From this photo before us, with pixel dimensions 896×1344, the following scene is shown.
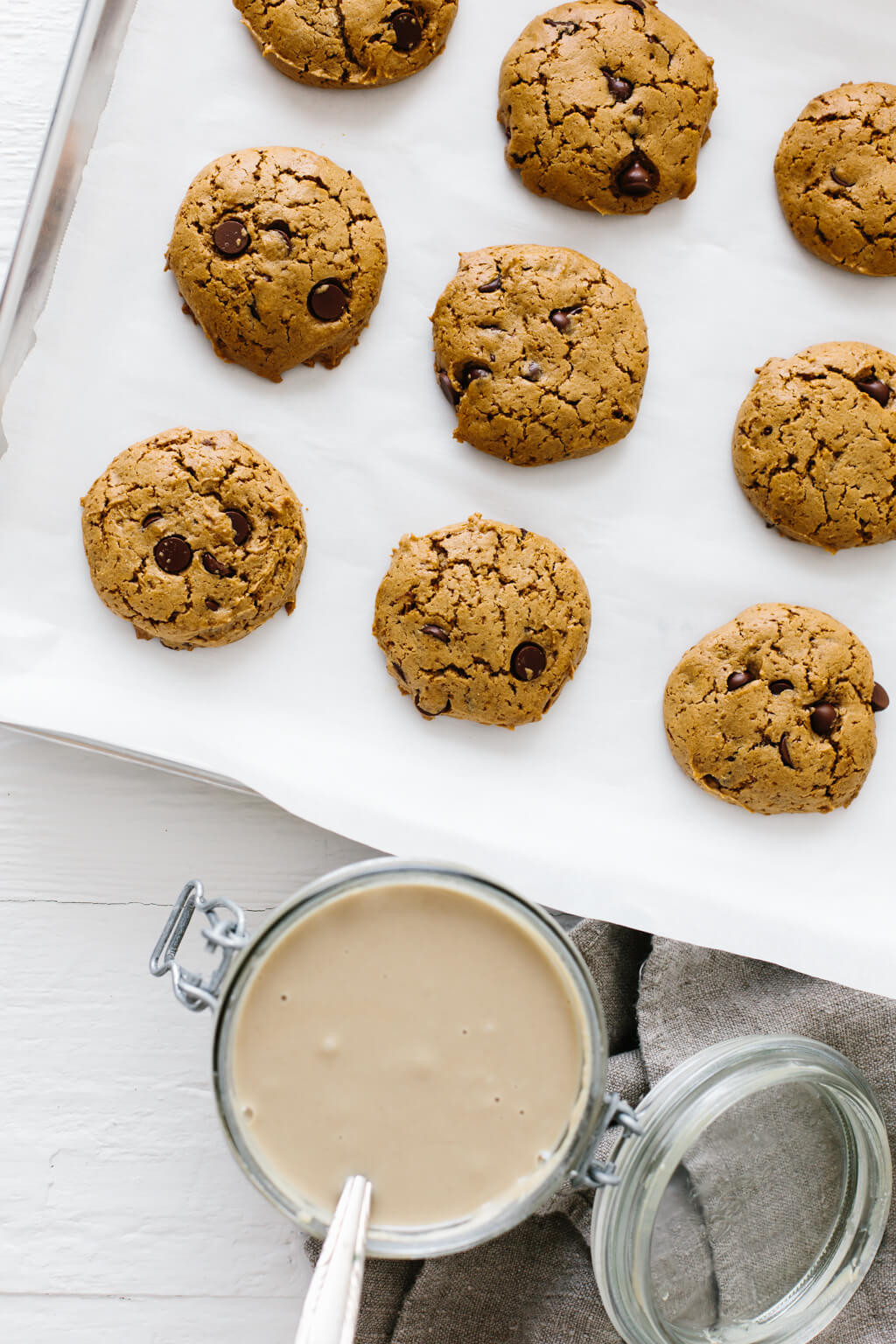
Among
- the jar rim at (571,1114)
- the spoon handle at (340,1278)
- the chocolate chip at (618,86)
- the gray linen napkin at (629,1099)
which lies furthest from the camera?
the chocolate chip at (618,86)

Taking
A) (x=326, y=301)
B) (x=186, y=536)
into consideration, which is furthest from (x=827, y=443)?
(x=186, y=536)

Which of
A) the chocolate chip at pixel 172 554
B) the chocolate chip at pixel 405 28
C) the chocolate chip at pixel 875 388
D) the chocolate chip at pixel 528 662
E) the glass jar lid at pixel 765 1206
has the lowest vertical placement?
the glass jar lid at pixel 765 1206

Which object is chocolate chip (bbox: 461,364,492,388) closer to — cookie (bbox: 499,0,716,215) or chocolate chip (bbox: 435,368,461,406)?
chocolate chip (bbox: 435,368,461,406)

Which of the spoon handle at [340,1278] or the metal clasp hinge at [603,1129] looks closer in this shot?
the spoon handle at [340,1278]

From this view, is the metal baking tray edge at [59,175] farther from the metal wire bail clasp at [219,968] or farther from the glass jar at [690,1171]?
the glass jar at [690,1171]

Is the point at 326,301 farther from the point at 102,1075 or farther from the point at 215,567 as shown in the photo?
the point at 102,1075

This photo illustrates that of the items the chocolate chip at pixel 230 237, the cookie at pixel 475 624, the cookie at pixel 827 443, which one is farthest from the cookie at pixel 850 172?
the chocolate chip at pixel 230 237

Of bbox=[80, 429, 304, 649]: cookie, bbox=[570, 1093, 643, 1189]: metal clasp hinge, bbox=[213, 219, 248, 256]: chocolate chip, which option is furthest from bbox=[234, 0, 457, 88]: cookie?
A: bbox=[570, 1093, 643, 1189]: metal clasp hinge
